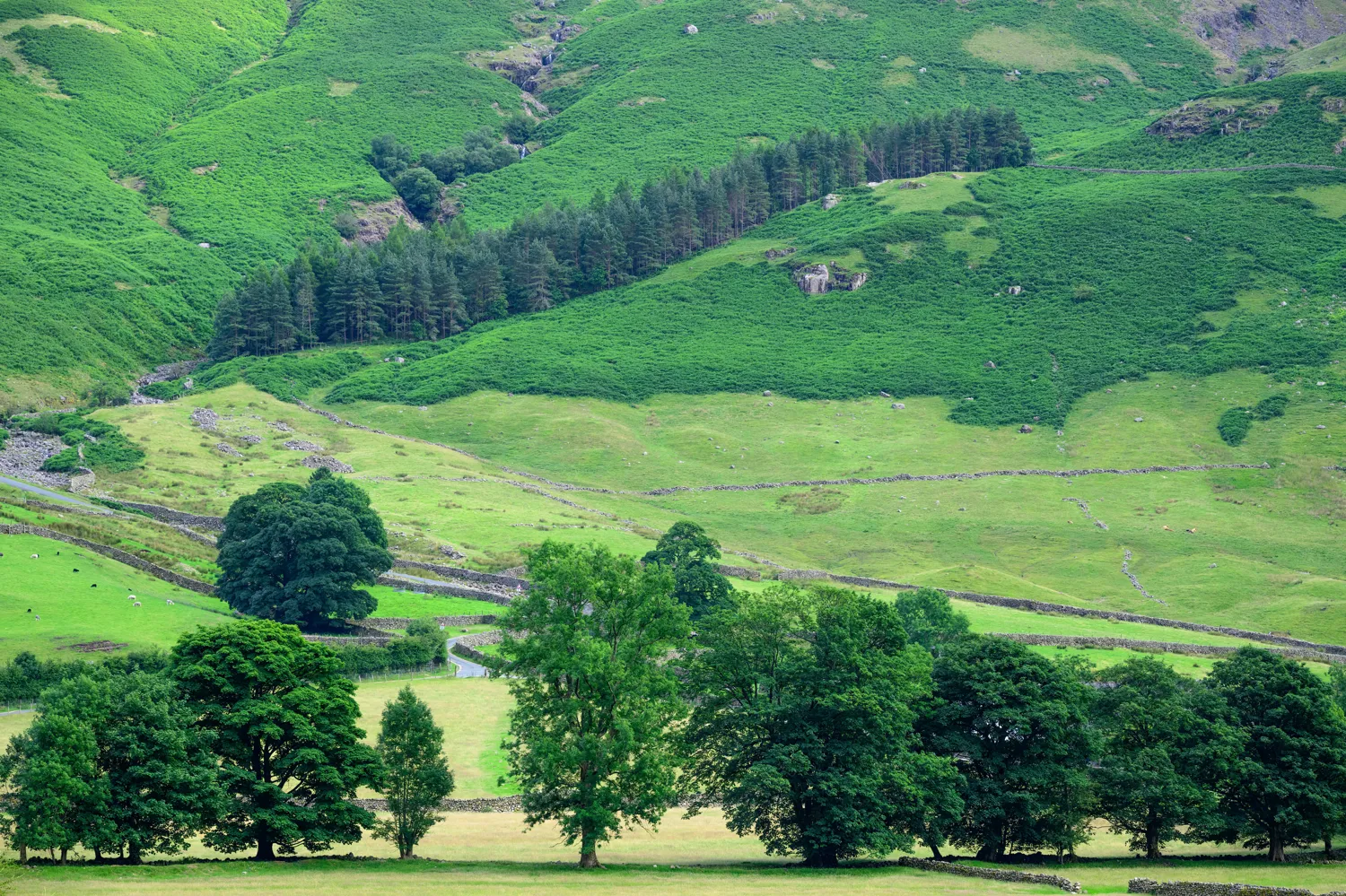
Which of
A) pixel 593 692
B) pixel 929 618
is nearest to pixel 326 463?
pixel 929 618

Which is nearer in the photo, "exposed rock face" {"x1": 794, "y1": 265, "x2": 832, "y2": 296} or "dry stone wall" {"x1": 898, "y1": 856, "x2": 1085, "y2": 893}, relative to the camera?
"dry stone wall" {"x1": 898, "y1": 856, "x2": 1085, "y2": 893}

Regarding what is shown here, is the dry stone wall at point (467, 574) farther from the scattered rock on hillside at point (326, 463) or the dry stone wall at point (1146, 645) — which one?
the dry stone wall at point (1146, 645)

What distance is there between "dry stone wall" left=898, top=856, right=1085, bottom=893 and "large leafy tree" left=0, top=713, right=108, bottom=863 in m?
29.0

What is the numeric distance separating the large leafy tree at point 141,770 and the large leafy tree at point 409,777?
628cm

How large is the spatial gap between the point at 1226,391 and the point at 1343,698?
96.2 m

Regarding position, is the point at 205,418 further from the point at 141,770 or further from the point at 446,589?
the point at 141,770

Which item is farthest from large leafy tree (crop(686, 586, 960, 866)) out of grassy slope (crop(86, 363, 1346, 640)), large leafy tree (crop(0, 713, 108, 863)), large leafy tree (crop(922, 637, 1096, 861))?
grassy slope (crop(86, 363, 1346, 640))

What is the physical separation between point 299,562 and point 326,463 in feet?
141

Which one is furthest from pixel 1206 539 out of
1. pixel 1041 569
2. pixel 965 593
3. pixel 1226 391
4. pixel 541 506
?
pixel 541 506

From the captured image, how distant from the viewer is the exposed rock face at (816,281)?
191 m

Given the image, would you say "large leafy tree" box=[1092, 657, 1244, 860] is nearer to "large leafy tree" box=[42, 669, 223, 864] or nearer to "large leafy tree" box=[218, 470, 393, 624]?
"large leafy tree" box=[42, 669, 223, 864]

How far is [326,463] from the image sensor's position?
13200 centimetres

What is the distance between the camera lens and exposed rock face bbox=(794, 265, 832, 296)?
191 meters

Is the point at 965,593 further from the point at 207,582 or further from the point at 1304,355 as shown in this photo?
the point at 1304,355
